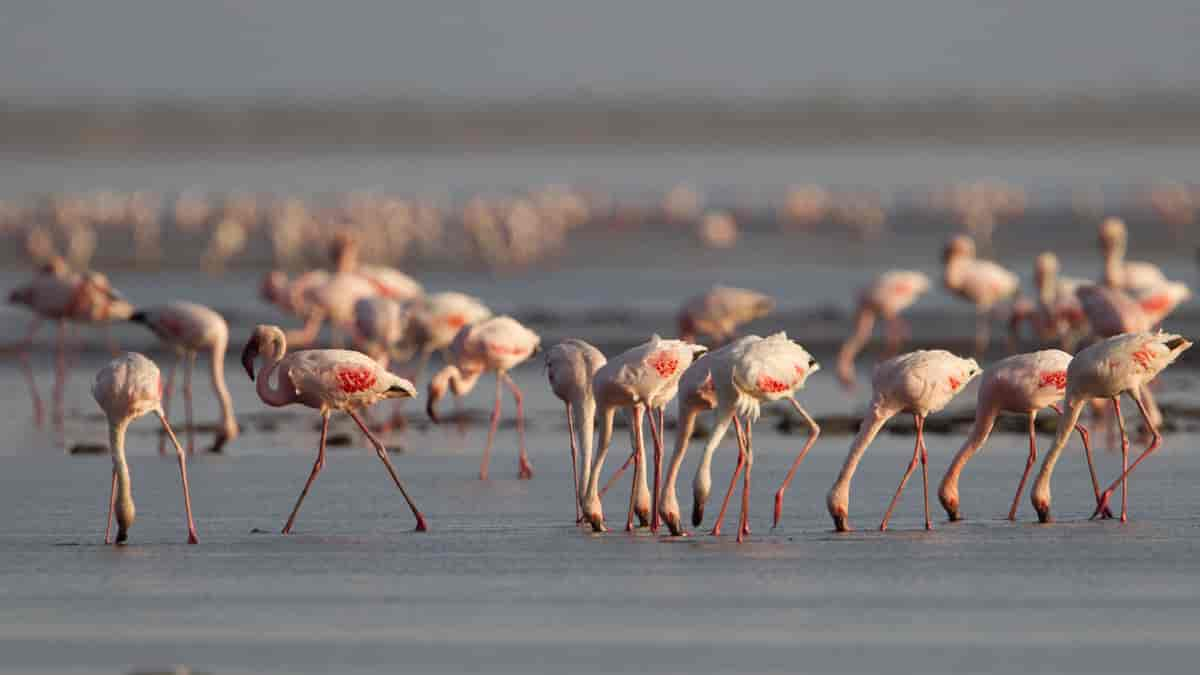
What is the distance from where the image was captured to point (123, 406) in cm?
1102

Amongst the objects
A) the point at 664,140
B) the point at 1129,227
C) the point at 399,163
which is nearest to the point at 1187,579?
the point at 1129,227

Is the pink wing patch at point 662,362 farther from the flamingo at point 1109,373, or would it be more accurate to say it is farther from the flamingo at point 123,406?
the flamingo at point 123,406

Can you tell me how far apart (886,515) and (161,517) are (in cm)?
335

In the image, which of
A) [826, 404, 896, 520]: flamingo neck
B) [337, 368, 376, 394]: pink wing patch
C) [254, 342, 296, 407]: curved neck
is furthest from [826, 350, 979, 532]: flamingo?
[254, 342, 296, 407]: curved neck

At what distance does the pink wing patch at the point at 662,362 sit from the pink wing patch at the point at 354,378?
4.52 ft

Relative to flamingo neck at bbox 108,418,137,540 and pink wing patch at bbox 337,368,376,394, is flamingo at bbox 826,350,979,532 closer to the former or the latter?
pink wing patch at bbox 337,368,376,394

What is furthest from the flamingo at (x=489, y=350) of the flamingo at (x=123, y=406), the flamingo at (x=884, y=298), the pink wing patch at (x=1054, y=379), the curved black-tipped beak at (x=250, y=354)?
the flamingo at (x=884, y=298)

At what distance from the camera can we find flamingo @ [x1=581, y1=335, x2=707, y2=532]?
1107 cm

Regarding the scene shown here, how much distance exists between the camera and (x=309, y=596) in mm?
9469

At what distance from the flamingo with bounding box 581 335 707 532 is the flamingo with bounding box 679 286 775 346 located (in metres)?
5.82

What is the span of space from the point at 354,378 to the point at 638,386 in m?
1.38

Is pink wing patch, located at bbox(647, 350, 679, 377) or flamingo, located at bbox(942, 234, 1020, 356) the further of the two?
flamingo, located at bbox(942, 234, 1020, 356)

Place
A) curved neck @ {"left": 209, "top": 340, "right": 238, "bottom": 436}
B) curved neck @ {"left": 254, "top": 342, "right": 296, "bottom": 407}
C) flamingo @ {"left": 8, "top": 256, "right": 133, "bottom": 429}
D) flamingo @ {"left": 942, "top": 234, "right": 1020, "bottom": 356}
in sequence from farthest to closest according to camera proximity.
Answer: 1. flamingo @ {"left": 942, "top": 234, "right": 1020, "bottom": 356}
2. flamingo @ {"left": 8, "top": 256, "right": 133, "bottom": 429}
3. curved neck @ {"left": 209, "top": 340, "right": 238, "bottom": 436}
4. curved neck @ {"left": 254, "top": 342, "right": 296, "bottom": 407}

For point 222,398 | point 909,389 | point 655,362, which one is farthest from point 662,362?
point 222,398
